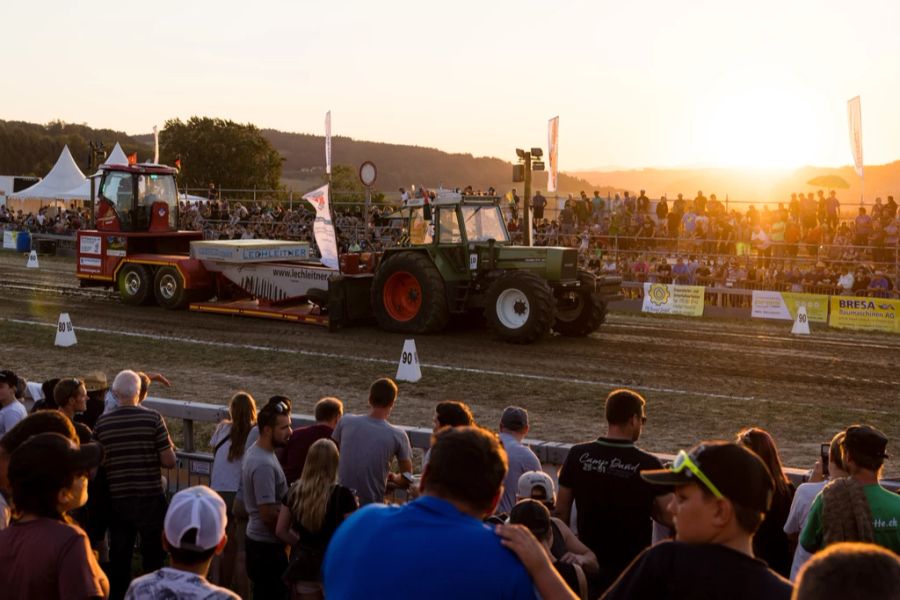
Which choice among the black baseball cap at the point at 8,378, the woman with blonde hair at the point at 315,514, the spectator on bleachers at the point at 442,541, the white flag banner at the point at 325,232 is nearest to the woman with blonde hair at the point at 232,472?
the woman with blonde hair at the point at 315,514

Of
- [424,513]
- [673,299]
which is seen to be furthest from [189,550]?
[673,299]

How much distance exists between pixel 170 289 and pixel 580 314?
27.0 feet

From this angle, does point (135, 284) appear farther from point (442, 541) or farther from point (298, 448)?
point (442, 541)

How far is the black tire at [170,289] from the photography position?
67.1 feet

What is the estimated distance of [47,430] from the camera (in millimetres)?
4566

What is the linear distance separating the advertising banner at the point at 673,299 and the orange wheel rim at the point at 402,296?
7.80 m

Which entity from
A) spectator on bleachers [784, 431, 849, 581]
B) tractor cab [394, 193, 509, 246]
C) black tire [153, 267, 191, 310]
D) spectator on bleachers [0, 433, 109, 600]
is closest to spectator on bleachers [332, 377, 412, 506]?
spectator on bleachers [784, 431, 849, 581]

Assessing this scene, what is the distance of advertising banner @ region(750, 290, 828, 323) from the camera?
22.3 meters

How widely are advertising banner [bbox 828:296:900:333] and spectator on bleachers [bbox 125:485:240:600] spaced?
20.1 metres

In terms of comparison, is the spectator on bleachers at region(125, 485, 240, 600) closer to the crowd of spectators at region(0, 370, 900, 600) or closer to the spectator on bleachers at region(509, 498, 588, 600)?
the crowd of spectators at region(0, 370, 900, 600)

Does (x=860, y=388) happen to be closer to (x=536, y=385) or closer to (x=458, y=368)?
(x=536, y=385)

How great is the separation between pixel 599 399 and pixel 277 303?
7984mm

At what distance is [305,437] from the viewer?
22.1 ft

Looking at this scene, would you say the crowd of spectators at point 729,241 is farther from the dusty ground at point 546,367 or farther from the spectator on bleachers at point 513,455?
the spectator on bleachers at point 513,455
